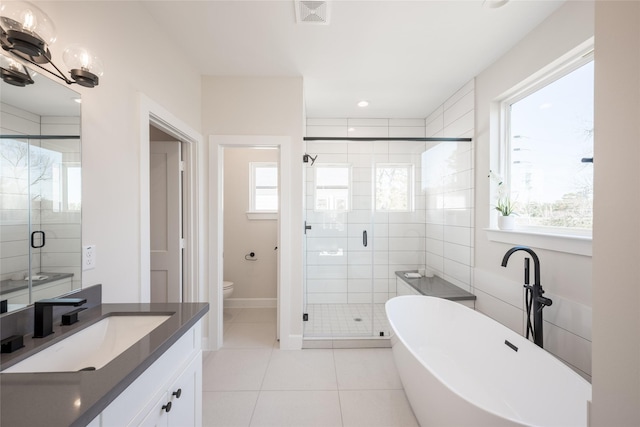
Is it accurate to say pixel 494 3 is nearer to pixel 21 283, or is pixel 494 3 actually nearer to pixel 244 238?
pixel 21 283

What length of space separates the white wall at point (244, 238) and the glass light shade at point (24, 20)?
9.14 ft

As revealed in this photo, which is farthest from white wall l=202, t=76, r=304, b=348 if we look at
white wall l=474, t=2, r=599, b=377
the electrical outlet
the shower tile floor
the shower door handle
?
white wall l=474, t=2, r=599, b=377

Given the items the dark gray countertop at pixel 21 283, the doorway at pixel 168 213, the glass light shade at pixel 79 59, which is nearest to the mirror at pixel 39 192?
the dark gray countertop at pixel 21 283

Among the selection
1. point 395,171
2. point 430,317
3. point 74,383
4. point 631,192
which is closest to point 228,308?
point 430,317

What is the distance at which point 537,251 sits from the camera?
185 cm

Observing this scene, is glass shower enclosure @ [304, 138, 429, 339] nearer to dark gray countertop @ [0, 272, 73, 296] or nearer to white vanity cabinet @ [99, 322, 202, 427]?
white vanity cabinet @ [99, 322, 202, 427]

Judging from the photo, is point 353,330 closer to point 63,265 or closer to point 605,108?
point 63,265

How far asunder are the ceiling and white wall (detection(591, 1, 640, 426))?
61.6 inches

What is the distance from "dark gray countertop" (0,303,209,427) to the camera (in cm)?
56

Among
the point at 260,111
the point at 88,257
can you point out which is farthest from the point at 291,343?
the point at 260,111

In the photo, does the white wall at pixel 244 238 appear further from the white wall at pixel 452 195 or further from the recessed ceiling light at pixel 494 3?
the recessed ceiling light at pixel 494 3

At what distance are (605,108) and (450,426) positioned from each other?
4.78ft

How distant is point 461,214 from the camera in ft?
8.96

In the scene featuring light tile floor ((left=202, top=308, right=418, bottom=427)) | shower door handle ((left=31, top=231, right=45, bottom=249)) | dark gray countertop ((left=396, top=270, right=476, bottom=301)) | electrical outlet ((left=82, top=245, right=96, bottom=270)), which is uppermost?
shower door handle ((left=31, top=231, right=45, bottom=249))
